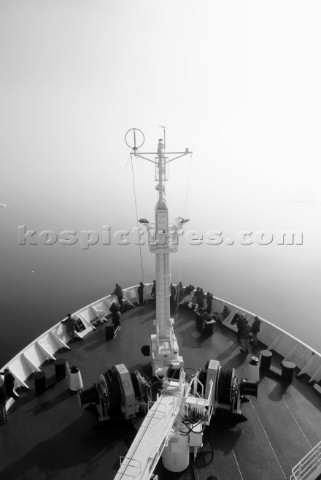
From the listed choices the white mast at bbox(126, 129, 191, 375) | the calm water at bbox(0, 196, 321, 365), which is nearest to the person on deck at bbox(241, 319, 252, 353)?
the white mast at bbox(126, 129, 191, 375)

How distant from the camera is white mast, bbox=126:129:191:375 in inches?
351

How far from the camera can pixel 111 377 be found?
812cm

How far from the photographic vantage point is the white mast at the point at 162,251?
8.92 m

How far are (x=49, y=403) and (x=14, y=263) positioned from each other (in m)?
37.8

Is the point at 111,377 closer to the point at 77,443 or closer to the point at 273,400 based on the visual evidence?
the point at 77,443

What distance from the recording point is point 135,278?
3753 centimetres

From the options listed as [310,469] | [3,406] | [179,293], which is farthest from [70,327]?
[310,469]

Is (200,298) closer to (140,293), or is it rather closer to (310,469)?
(140,293)

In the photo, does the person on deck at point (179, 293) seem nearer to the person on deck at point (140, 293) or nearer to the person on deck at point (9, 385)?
the person on deck at point (140, 293)

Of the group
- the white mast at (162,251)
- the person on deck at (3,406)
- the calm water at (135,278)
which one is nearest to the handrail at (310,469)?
the white mast at (162,251)

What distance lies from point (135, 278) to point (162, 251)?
2910 centimetres

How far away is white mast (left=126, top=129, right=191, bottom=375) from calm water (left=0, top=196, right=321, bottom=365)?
13.5 m

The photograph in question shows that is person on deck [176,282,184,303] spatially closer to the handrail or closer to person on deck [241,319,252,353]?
person on deck [241,319,252,353]

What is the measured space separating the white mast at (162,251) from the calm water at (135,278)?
533 inches
